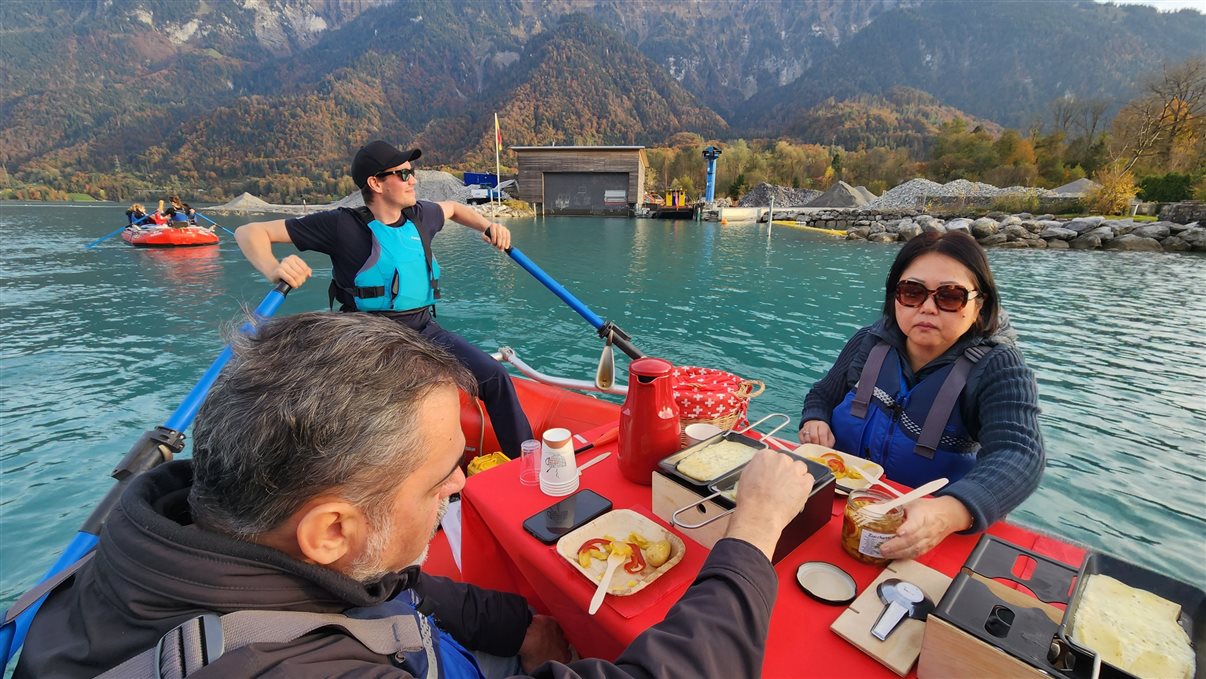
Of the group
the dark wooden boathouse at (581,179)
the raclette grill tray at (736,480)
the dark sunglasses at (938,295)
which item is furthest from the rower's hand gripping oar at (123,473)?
the dark wooden boathouse at (581,179)

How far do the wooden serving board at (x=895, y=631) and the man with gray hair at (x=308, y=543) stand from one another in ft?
0.80

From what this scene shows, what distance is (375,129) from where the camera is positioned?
433ft

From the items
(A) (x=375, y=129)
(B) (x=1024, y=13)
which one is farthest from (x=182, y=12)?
(B) (x=1024, y=13)

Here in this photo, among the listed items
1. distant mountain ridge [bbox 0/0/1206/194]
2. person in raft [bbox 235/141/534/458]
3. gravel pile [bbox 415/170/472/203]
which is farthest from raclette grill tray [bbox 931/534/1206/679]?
distant mountain ridge [bbox 0/0/1206/194]

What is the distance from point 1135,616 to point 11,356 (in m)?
11.5

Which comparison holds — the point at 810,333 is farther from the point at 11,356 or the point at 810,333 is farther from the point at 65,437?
the point at 11,356

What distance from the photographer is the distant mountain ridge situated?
109125 mm

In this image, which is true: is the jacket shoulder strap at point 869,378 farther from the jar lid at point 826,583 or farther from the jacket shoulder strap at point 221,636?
the jacket shoulder strap at point 221,636

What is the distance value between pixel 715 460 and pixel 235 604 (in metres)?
1.16

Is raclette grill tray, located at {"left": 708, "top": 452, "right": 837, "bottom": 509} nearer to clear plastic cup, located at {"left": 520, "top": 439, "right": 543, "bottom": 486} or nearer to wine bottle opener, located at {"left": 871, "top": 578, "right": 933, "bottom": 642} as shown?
wine bottle opener, located at {"left": 871, "top": 578, "right": 933, "bottom": 642}

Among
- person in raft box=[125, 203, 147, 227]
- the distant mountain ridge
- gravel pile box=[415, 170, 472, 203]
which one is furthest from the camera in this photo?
the distant mountain ridge

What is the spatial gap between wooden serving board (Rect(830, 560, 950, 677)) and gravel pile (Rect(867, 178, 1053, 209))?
131ft

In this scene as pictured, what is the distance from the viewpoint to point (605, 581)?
46.3 inches

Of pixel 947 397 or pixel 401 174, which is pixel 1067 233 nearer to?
pixel 947 397
